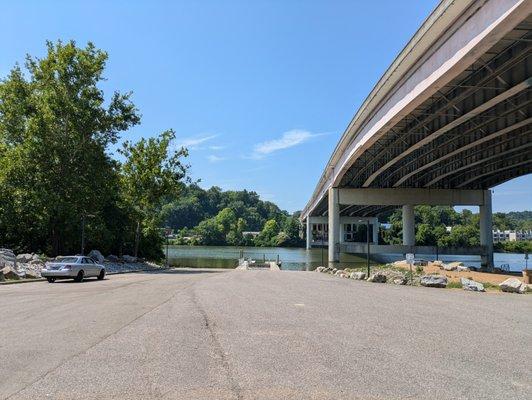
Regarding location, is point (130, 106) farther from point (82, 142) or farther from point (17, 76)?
point (17, 76)

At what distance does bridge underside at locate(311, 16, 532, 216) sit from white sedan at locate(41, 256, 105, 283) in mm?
22226

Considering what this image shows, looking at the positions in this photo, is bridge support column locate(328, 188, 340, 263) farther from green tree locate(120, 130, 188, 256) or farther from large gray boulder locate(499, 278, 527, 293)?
large gray boulder locate(499, 278, 527, 293)

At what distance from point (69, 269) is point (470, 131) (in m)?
30.0

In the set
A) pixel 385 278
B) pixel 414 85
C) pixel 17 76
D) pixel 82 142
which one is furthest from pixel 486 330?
pixel 17 76

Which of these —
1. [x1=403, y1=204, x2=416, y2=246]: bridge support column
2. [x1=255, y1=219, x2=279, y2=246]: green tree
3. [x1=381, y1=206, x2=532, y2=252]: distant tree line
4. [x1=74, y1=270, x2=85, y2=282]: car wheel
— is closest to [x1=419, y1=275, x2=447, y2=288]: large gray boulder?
[x1=74, y1=270, x2=85, y2=282]: car wheel

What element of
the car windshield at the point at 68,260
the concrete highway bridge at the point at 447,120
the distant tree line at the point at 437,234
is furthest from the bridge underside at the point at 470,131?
the distant tree line at the point at 437,234

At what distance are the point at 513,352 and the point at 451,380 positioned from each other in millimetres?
2544

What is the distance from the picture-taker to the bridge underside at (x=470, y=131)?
25.1 metres

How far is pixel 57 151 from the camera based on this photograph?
4009 centimetres

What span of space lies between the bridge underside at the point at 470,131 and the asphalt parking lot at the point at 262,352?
14892mm

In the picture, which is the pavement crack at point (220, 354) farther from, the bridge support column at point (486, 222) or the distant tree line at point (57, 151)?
the bridge support column at point (486, 222)

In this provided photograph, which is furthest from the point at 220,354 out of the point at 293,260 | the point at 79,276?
the point at 293,260

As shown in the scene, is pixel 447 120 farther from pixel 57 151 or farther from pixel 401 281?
pixel 57 151

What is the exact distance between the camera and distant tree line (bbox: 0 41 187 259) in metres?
38.4
